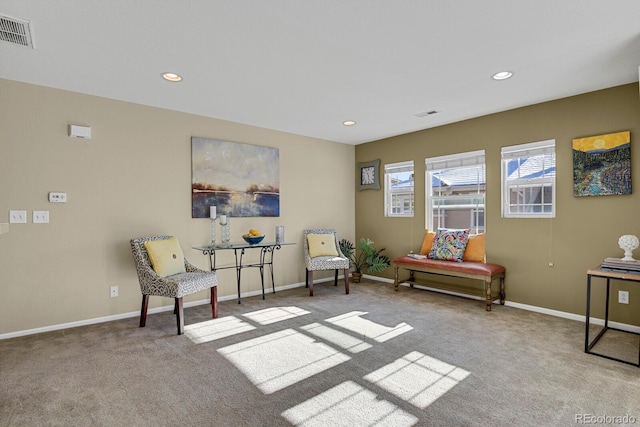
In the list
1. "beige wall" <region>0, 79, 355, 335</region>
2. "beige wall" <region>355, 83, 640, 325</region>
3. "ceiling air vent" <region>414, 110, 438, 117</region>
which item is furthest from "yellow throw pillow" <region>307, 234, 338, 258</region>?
"ceiling air vent" <region>414, 110, 438, 117</region>

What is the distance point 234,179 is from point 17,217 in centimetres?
230

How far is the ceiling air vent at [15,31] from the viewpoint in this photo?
2240mm

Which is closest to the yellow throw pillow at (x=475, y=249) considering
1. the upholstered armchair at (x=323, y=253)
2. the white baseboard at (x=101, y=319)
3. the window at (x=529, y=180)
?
the window at (x=529, y=180)

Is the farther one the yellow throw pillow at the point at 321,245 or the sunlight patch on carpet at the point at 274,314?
the yellow throw pillow at the point at 321,245

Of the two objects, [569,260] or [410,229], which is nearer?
[569,260]

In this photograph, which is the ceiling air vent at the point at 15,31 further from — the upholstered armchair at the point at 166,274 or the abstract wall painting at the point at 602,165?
the abstract wall painting at the point at 602,165

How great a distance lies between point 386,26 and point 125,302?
382 cm

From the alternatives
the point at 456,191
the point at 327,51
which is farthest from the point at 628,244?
the point at 327,51

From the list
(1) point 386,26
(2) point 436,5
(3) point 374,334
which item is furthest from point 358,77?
(3) point 374,334

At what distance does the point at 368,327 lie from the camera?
11.4ft

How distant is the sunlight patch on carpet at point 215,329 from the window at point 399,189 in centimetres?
318

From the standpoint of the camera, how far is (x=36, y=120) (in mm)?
3330

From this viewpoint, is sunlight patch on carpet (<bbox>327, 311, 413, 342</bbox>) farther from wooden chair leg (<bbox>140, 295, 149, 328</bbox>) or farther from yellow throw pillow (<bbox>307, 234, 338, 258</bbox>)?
wooden chair leg (<bbox>140, 295, 149, 328</bbox>)

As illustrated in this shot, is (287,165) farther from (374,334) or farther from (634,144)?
(634,144)
